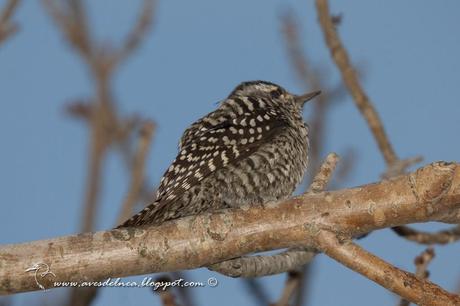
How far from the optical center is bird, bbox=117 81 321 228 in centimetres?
462

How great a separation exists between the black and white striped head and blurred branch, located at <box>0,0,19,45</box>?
224 cm

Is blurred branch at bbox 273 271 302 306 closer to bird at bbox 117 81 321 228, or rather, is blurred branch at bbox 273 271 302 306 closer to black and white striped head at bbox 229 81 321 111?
bird at bbox 117 81 321 228

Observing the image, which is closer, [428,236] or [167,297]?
[167,297]

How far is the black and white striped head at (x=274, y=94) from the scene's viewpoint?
20.1ft

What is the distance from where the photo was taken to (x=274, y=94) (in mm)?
6152

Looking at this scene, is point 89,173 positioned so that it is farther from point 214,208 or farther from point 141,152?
point 214,208

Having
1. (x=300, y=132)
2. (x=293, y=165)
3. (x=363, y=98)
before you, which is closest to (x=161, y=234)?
(x=293, y=165)

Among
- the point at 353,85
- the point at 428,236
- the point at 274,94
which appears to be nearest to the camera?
the point at 428,236

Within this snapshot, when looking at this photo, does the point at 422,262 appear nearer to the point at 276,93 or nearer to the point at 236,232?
the point at 236,232

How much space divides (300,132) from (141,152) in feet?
6.44

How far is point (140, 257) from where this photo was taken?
149 inches

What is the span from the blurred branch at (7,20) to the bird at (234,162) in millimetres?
1281

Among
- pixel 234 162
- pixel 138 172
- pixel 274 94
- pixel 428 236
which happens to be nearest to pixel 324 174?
pixel 234 162

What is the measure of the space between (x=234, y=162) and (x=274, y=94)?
1.42 meters
